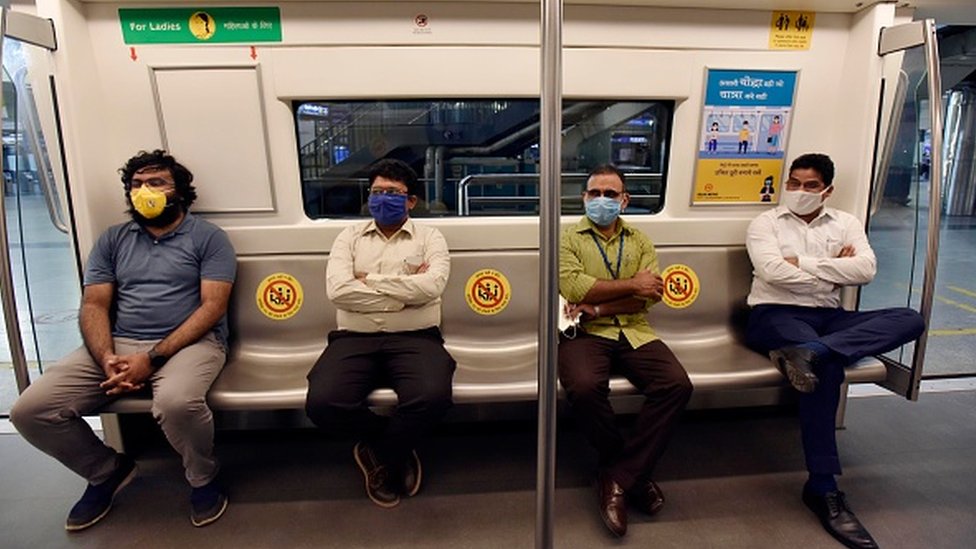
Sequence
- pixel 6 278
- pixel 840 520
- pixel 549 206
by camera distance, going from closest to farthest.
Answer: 1. pixel 549 206
2. pixel 6 278
3. pixel 840 520

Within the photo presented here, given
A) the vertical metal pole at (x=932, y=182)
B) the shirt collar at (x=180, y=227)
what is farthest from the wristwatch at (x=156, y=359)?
the vertical metal pole at (x=932, y=182)

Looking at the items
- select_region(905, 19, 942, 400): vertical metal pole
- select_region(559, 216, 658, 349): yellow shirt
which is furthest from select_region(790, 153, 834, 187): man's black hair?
A: select_region(559, 216, 658, 349): yellow shirt

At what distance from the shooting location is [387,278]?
2.54 m

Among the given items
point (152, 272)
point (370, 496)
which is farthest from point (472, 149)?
point (370, 496)

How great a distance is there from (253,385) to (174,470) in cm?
76

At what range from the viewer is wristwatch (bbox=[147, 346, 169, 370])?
2.43 meters

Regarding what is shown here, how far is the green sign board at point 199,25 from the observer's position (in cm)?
265

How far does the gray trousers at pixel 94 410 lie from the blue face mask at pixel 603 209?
73.2 inches

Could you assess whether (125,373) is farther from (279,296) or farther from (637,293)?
(637,293)

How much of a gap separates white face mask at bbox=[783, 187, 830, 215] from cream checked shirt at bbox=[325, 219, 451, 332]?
1740 mm

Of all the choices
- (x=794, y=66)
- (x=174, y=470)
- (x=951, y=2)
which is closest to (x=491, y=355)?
(x=174, y=470)

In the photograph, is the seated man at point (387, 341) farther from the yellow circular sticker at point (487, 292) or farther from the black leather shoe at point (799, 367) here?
the black leather shoe at point (799, 367)

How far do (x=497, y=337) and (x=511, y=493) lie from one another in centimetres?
82

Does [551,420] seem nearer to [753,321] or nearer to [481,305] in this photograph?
[481,305]
